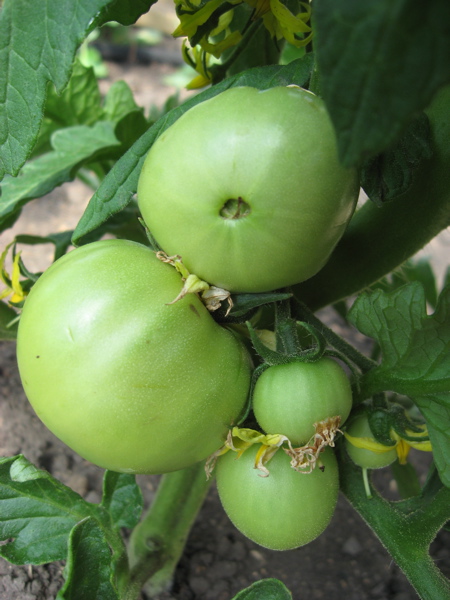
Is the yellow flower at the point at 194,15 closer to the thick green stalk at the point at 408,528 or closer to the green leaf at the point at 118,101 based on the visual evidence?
the thick green stalk at the point at 408,528

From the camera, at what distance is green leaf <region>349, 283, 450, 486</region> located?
1.93 ft

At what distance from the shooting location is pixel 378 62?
0.34m

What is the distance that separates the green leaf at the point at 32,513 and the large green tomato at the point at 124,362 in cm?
15

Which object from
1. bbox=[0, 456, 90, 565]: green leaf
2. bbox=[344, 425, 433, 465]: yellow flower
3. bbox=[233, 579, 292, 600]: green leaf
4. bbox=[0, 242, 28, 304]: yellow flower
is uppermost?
bbox=[0, 242, 28, 304]: yellow flower

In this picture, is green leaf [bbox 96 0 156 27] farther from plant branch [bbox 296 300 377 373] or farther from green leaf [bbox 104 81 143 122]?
green leaf [bbox 104 81 143 122]

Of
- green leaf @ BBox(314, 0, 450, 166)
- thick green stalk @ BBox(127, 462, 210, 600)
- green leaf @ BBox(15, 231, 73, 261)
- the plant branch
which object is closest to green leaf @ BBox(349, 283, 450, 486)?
the plant branch

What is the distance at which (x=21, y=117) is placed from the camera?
58cm

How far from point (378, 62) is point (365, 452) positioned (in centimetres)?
45

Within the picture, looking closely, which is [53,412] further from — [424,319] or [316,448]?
[424,319]

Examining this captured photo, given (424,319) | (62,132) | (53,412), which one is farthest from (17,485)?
(62,132)

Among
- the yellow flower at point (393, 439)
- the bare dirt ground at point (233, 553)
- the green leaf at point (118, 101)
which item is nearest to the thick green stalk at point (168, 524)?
the bare dirt ground at point (233, 553)

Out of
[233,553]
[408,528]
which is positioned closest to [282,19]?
[408,528]

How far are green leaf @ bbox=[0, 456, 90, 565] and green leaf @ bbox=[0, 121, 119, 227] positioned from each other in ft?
1.29

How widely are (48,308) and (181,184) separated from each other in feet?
0.53
